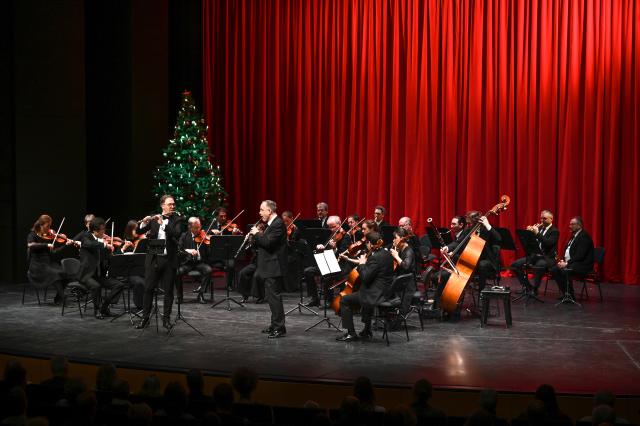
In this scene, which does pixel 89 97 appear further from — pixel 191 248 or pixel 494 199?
pixel 494 199

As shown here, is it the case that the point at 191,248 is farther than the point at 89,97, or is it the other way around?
the point at 89,97

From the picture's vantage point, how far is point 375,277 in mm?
9203

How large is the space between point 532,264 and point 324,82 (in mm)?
7112

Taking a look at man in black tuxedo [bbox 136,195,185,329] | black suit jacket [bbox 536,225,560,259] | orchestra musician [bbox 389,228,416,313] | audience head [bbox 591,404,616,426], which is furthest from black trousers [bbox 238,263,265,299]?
audience head [bbox 591,404,616,426]

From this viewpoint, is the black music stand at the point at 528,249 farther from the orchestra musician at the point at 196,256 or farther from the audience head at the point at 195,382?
the audience head at the point at 195,382

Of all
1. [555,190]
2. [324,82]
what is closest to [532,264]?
[555,190]

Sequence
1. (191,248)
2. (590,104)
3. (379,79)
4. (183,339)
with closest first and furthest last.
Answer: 1. (183,339)
2. (191,248)
3. (590,104)
4. (379,79)

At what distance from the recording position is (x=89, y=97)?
1730 cm

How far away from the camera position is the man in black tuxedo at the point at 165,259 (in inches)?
381

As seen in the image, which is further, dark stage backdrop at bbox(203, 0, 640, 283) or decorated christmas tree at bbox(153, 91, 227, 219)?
decorated christmas tree at bbox(153, 91, 227, 219)

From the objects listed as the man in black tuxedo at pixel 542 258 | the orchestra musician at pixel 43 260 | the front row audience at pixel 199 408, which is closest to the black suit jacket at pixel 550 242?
the man in black tuxedo at pixel 542 258

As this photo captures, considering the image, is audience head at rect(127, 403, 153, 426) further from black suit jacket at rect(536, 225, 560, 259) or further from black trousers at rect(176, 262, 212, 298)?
black suit jacket at rect(536, 225, 560, 259)

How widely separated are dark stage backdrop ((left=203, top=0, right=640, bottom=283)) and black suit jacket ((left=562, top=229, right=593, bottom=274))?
9.58ft

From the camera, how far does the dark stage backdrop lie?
14875mm
